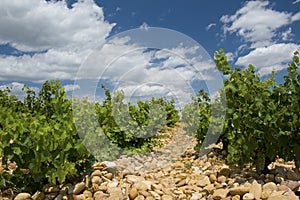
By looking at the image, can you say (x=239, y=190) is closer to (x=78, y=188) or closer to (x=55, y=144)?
(x=78, y=188)

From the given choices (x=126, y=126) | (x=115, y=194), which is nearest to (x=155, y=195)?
(x=115, y=194)

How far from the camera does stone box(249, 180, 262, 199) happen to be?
4.04 meters

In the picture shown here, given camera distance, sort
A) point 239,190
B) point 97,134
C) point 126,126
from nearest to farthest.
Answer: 1. point 239,190
2. point 97,134
3. point 126,126

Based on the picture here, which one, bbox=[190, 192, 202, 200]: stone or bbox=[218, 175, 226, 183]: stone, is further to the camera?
bbox=[218, 175, 226, 183]: stone

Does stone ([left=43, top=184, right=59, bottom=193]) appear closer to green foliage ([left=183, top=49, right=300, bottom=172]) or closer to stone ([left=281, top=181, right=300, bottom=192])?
green foliage ([left=183, top=49, right=300, bottom=172])

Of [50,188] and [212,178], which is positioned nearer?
[50,188]

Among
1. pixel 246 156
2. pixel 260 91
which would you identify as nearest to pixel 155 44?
pixel 260 91

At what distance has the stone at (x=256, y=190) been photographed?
4.04 metres

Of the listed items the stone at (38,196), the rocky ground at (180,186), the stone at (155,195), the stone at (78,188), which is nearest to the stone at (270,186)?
the rocky ground at (180,186)

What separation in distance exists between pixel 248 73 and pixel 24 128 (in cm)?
310

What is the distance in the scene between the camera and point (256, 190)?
4.10 metres

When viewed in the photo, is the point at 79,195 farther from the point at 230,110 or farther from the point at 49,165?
the point at 230,110

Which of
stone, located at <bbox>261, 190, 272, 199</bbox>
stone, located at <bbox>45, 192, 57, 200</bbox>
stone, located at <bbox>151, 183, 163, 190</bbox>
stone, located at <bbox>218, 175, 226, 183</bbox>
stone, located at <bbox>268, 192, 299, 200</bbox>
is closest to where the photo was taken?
stone, located at <bbox>268, 192, 299, 200</bbox>

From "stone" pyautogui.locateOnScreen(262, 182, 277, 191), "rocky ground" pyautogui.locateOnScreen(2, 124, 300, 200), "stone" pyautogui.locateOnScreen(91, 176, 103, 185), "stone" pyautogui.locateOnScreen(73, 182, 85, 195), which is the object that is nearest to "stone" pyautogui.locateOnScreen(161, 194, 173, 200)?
"rocky ground" pyautogui.locateOnScreen(2, 124, 300, 200)
